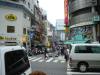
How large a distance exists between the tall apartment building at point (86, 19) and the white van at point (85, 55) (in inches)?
1728

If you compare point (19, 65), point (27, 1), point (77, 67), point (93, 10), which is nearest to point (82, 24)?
point (93, 10)

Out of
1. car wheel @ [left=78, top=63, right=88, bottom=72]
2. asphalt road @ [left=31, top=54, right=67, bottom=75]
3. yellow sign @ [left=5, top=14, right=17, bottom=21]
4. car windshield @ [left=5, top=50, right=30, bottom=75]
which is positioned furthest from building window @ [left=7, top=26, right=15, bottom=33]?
car windshield @ [left=5, top=50, right=30, bottom=75]

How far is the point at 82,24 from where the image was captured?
77250mm

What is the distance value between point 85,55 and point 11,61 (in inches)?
715

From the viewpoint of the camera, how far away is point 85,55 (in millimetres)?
23812

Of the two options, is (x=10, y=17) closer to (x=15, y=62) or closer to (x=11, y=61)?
(x=15, y=62)

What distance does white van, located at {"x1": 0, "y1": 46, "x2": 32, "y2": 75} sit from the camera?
541cm

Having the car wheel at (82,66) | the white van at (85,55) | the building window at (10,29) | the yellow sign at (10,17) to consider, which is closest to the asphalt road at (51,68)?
the car wheel at (82,66)

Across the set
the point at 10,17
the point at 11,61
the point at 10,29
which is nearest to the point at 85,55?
the point at 11,61

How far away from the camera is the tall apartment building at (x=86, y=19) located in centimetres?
7025

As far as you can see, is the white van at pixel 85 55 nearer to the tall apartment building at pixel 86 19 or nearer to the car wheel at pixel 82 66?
the car wheel at pixel 82 66

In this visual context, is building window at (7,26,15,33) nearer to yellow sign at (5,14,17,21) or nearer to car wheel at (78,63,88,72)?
yellow sign at (5,14,17,21)

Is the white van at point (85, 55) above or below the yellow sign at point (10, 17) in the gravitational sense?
below

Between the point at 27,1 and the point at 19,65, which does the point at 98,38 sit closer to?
the point at 27,1
